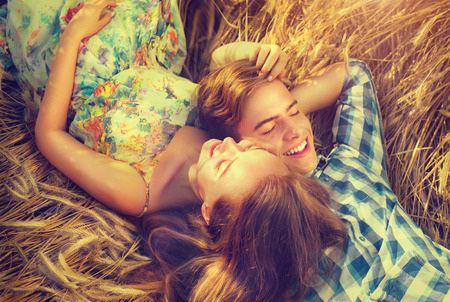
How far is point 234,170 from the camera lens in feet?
3.78

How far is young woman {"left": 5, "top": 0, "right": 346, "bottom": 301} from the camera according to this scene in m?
1.16

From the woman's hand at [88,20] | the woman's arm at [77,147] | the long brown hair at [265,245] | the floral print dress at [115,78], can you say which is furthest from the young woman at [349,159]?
the woman's hand at [88,20]

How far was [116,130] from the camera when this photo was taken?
4.80 feet

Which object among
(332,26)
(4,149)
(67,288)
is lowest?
(67,288)

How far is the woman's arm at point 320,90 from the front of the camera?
5.44ft

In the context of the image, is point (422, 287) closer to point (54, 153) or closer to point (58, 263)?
point (58, 263)

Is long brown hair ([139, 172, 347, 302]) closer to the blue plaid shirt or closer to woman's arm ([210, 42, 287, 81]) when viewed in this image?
the blue plaid shirt

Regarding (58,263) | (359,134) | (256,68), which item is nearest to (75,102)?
(58,263)

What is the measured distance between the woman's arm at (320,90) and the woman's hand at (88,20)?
1.03 metres

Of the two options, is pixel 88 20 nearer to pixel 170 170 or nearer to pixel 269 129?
pixel 170 170

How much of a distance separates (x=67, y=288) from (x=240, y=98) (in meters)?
1.08

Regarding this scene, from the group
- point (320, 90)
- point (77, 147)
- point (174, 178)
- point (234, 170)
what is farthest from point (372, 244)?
point (77, 147)

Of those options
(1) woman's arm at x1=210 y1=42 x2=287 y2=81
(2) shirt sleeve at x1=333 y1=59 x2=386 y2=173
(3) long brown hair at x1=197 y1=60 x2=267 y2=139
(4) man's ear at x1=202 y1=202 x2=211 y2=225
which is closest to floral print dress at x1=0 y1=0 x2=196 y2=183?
(3) long brown hair at x1=197 y1=60 x2=267 y2=139

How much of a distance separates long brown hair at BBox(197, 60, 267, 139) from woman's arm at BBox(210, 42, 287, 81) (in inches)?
1.9
